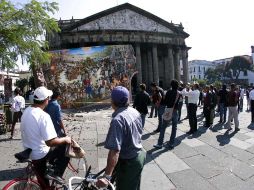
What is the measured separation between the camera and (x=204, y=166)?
7.38 m

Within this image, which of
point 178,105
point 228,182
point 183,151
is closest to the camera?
point 228,182

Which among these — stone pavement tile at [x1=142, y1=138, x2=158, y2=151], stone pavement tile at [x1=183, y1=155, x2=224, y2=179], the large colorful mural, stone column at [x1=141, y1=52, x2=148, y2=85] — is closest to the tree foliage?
stone pavement tile at [x1=142, y1=138, x2=158, y2=151]

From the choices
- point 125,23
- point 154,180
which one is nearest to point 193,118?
point 154,180

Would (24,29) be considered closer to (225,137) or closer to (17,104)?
(17,104)

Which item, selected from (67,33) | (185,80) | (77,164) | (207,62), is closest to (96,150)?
(77,164)

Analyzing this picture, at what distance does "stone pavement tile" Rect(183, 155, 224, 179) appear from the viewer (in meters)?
6.86

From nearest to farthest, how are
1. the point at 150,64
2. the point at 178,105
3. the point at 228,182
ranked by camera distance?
the point at 228,182 → the point at 178,105 → the point at 150,64

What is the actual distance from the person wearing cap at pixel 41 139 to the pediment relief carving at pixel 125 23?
40.5m

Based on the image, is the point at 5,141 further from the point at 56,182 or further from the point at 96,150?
the point at 56,182

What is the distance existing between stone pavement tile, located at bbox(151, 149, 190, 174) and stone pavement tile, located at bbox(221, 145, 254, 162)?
1.46 metres

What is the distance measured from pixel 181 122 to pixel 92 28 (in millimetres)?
31831

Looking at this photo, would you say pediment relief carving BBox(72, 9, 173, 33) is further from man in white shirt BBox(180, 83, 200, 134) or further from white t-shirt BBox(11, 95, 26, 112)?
man in white shirt BBox(180, 83, 200, 134)

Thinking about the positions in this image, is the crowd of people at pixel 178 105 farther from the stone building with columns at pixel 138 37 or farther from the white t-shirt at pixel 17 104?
the stone building with columns at pixel 138 37

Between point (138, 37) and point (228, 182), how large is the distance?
3971 cm
